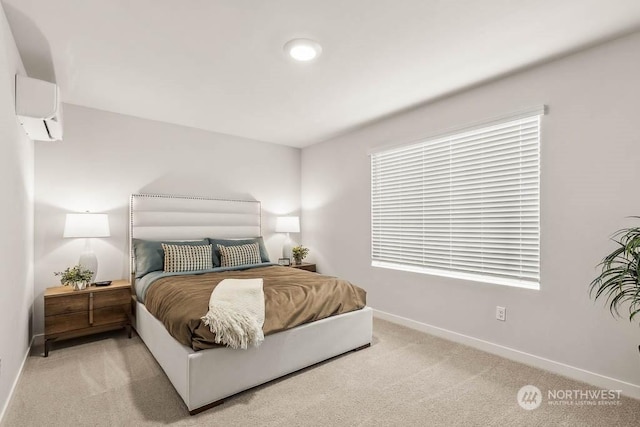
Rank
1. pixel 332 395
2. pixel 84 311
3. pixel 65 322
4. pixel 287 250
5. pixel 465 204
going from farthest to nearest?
pixel 287 250
pixel 465 204
pixel 84 311
pixel 65 322
pixel 332 395

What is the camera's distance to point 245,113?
3.74 meters

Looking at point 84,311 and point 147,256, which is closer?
point 84,311

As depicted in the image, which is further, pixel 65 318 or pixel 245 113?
pixel 245 113

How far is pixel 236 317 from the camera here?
2133 mm

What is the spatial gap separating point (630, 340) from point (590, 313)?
0.25 metres

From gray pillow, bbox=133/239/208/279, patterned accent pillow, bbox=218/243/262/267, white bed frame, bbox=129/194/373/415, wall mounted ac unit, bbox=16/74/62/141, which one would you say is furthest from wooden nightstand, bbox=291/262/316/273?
wall mounted ac unit, bbox=16/74/62/141

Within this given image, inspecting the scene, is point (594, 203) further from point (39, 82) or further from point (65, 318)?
point (65, 318)

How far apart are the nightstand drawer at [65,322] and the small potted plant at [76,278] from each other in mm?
248

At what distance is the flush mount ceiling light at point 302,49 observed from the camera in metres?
2.27

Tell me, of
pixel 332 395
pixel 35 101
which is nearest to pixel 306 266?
pixel 332 395

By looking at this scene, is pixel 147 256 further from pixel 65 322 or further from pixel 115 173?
pixel 115 173

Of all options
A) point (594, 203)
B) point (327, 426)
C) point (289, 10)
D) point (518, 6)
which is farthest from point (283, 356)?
point (518, 6)

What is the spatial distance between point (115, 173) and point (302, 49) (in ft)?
8.99

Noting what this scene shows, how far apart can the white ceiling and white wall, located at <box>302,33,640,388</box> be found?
216 millimetres
